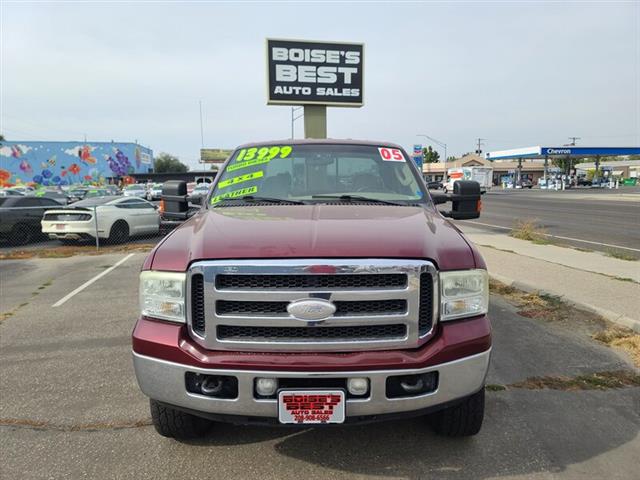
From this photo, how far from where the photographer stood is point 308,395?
2.38m

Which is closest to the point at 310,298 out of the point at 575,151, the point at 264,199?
the point at 264,199

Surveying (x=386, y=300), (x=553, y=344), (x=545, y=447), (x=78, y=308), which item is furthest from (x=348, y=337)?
(x=78, y=308)

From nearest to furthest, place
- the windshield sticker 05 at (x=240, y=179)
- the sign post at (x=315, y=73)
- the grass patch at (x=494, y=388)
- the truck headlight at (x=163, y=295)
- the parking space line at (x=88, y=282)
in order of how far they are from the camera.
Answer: the truck headlight at (x=163, y=295) → the grass patch at (x=494, y=388) → the windshield sticker 05 at (x=240, y=179) → the parking space line at (x=88, y=282) → the sign post at (x=315, y=73)

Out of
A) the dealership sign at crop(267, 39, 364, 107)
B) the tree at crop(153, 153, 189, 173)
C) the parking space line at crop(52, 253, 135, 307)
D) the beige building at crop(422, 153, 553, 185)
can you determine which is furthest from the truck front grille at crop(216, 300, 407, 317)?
the tree at crop(153, 153, 189, 173)

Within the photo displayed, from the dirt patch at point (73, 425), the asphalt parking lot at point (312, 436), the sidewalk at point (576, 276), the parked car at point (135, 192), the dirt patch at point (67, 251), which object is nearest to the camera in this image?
the asphalt parking lot at point (312, 436)

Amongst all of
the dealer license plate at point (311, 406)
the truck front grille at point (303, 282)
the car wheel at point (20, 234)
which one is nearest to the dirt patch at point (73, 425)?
the dealer license plate at point (311, 406)

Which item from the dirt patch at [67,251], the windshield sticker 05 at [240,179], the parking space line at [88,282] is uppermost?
the windshield sticker 05 at [240,179]

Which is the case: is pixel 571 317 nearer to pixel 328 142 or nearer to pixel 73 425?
pixel 328 142

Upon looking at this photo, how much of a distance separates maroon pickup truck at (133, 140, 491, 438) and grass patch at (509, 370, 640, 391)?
62.9 inches

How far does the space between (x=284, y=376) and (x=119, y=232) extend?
40.9 ft

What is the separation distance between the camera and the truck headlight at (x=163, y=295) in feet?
8.29

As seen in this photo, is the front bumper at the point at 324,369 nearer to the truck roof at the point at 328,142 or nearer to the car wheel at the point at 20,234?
the truck roof at the point at 328,142

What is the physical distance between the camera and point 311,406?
7.86 feet

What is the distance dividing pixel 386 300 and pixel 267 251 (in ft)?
2.11
